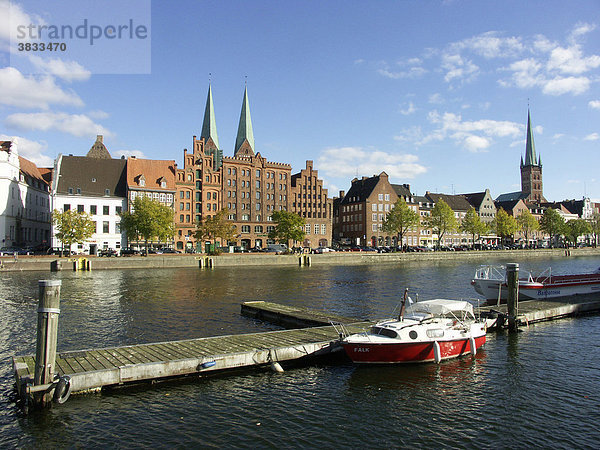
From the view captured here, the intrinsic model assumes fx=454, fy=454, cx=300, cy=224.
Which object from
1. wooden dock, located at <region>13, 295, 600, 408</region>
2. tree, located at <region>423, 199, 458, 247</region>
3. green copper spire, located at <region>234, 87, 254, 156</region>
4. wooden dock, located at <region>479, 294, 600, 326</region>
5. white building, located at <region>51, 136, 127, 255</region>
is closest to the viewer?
wooden dock, located at <region>13, 295, 600, 408</region>

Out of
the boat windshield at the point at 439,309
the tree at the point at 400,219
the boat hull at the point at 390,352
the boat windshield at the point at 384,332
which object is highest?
the tree at the point at 400,219

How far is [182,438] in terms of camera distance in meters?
13.3

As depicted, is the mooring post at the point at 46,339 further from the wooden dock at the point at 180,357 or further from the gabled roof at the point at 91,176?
the gabled roof at the point at 91,176

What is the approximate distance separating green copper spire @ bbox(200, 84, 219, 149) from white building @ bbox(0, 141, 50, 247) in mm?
43453

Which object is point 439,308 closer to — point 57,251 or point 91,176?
point 57,251

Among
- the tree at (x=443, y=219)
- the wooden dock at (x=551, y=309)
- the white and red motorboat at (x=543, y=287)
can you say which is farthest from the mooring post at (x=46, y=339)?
the tree at (x=443, y=219)

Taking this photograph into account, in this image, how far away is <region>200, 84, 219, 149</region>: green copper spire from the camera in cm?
12988

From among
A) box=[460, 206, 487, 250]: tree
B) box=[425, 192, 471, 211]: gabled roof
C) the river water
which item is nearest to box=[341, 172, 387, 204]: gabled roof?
box=[425, 192, 471, 211]: gabled roof

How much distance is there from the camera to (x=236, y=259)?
84.9 m

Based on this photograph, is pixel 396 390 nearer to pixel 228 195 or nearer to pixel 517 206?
pixel 228 195

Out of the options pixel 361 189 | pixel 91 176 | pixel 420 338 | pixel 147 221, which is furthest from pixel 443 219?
pixel 420 338

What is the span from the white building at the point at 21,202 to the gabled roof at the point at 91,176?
8188 mm

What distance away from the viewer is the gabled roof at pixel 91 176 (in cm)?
9581

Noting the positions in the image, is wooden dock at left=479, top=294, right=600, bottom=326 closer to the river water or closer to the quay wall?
the river water
